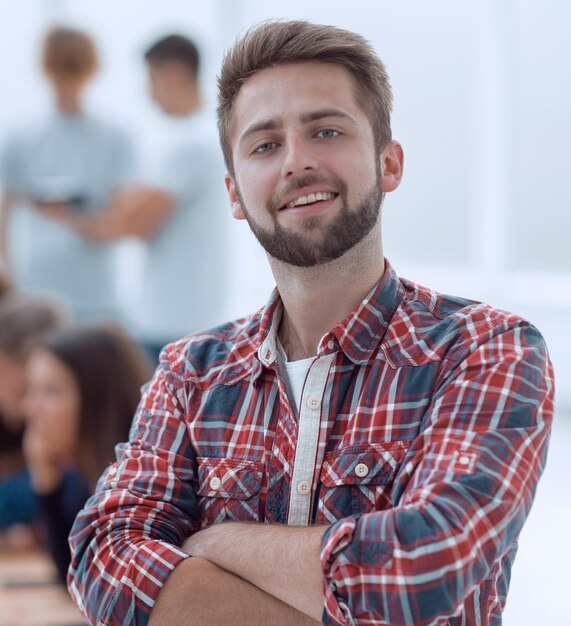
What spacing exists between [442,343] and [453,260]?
14.5 ft

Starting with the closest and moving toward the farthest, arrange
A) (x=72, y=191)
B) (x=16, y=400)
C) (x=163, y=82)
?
(x=163, y=82)
(x=16, y=400)
(x=72, y=191)

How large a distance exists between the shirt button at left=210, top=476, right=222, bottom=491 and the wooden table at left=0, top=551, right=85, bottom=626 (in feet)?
4.37

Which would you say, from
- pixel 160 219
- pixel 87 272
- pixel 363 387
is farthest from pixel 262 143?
pixel 87 272

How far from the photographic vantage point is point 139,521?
1323mm

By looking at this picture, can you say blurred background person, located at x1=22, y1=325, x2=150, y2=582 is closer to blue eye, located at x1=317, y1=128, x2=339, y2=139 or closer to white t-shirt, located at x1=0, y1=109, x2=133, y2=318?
white t-shirt, located at x1=0, y1=109, x2=133, y2=318

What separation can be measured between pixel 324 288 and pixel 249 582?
1.38 ft

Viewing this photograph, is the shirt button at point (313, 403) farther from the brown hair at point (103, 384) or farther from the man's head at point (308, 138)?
the brown hair at point (103, 384)

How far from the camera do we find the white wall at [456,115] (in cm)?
514

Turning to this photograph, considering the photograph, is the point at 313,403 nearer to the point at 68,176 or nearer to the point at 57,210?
the point at 57,210

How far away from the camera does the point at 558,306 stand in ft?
16.5

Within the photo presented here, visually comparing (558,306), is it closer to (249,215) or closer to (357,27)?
(357,27)

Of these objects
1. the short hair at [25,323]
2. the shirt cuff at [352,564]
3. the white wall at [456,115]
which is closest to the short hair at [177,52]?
the short hair at [25,323]

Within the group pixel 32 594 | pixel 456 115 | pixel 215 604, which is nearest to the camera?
pixel 215 604

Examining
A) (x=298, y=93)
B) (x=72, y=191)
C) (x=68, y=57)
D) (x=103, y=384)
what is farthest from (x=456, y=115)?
(x=298, y=93)
